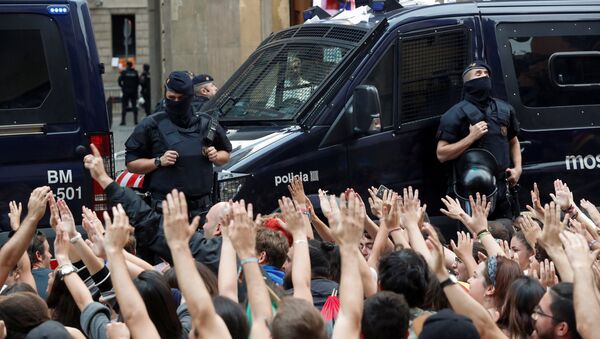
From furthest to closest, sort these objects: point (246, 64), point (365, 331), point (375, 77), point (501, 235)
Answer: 1. point (246, 64)
2. point (375, 77)
3. point (501, 235)
4. point (365, 331)

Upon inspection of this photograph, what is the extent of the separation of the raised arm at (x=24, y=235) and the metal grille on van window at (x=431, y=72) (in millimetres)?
4583

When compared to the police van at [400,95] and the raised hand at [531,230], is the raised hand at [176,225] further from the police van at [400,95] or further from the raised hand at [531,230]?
the police van at [400,95]

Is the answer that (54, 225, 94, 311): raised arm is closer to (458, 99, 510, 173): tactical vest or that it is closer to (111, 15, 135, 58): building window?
(458, 99, 510, 173): tactical vest

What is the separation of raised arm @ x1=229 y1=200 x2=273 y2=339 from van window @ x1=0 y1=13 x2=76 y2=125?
184 inches

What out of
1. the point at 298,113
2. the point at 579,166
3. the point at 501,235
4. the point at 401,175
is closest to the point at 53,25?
the point at 298,113

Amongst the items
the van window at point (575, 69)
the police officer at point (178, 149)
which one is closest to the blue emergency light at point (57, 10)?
the police officer at point (178, 149)

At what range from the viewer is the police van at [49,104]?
9.90 metres

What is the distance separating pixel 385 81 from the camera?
1068cm

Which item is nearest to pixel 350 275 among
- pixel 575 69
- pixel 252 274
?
pixel 252 274

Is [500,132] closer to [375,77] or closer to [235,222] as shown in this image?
[375,77]

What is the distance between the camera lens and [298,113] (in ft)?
34.4

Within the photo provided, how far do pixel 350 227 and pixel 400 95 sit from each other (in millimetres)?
5331

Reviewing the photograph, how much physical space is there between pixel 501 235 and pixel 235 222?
3545 millimetres

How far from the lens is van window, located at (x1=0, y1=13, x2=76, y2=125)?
991 centimetres
